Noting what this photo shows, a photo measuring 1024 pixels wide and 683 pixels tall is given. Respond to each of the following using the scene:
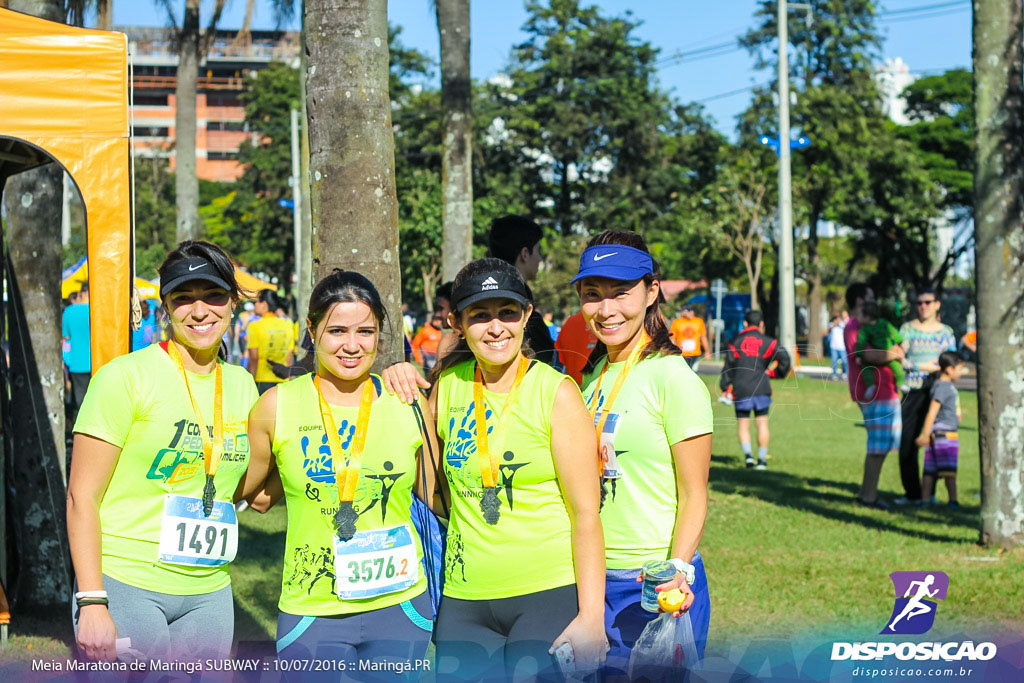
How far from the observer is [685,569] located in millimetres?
3115

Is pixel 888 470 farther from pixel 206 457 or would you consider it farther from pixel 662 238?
pixel 662 238

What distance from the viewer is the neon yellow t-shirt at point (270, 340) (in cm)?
1134

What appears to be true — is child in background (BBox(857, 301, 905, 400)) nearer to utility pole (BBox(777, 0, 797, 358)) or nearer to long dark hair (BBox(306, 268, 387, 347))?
long dark hair (BBox(306, 268, 387, 347))

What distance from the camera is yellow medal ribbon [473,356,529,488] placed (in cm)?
308

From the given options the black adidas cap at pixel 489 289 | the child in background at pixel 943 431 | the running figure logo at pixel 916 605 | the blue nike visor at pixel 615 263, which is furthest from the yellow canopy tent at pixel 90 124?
the child in background at pixel 943 431

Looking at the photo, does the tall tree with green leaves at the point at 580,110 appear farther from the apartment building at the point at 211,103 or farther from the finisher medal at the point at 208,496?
the apartment building at the point at 211,103

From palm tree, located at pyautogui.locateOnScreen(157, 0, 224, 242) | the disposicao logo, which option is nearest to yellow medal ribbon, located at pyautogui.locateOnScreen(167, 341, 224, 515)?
the disposicao logo

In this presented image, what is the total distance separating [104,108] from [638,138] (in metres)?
44.3

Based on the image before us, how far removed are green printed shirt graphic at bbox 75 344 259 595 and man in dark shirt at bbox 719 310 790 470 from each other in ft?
25.2

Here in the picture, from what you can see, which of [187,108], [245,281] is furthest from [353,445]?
[187,108]

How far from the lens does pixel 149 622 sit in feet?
10.5

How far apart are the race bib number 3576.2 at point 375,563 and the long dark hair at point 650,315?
3.22 ft

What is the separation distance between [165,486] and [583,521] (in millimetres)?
1307

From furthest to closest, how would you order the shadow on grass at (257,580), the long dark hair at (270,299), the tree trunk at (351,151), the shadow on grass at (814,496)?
1. the long dark hair at (270,299)
2. the shadow on grass at (814,496)
3. the shadow on grass at (257,580)
4. the tree trunk at (351,151)
